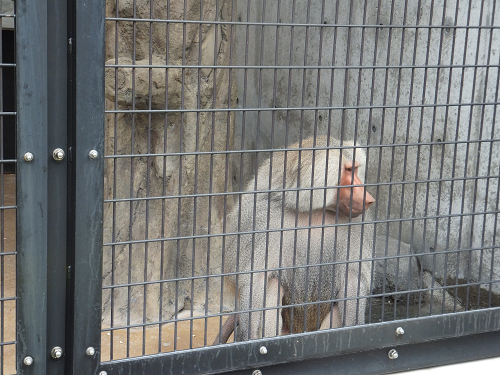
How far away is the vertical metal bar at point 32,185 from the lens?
1.55m

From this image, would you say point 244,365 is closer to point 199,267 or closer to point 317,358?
point 317,358

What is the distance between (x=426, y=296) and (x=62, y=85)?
8.45 ft

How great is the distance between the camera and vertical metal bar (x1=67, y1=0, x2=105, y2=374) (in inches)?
63.0

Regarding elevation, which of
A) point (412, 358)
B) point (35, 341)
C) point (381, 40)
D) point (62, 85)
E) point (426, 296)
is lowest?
point (426, 296)

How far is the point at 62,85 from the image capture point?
5.34 ft

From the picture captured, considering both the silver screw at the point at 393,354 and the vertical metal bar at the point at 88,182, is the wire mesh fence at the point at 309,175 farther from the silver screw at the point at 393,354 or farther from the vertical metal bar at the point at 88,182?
the vertical metal bar at the point at 88,182

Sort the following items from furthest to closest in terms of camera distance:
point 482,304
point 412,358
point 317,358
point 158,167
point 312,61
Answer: point 312,61 → point 158,167 → point 482,304 → point 412,358 → point 317,358

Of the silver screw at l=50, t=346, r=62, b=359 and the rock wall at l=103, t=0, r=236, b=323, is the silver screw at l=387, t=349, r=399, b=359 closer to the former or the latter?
the silver screw at l=50, t=346, r=62, b=359

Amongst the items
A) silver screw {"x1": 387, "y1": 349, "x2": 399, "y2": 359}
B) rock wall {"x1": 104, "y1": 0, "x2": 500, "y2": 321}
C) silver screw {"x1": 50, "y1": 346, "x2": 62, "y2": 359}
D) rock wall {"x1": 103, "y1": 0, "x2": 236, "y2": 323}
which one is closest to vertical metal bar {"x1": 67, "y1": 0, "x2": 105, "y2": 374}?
silver screw {"x1": 50, "y1": 346, "x2": 62, "y2": 359}

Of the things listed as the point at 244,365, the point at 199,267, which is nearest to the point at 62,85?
the point at 244,365

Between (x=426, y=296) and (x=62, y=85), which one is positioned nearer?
(x=62, y=85)

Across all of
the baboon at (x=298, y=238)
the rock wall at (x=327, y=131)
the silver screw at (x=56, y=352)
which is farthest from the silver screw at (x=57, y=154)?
the rock wall at (x=327, y=131)

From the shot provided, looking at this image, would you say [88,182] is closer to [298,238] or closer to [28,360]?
[28,360]

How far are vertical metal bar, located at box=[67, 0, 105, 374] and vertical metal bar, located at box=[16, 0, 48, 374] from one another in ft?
0.25
